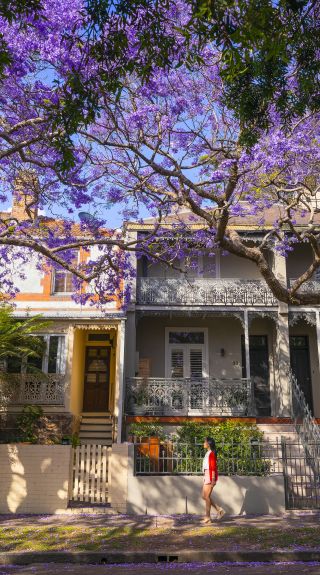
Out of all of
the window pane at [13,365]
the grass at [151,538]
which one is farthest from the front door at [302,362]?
the grass at [151,538]

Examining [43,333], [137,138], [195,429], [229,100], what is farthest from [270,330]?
[229,100]

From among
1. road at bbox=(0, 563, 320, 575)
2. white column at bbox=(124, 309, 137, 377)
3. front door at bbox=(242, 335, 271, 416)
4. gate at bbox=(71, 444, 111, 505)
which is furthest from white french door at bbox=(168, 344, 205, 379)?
road at bbox=(0, 563, 320, 575)

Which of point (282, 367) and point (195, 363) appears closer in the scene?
point (282, 367)

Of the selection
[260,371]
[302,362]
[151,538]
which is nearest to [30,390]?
[260,371]

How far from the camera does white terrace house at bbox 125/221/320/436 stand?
1819 centimetres

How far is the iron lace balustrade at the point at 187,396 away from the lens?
59.1ft

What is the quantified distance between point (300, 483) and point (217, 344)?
8.49m

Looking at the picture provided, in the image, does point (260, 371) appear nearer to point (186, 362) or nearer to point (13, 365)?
point (186, 362)

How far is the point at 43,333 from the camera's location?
60.7ft

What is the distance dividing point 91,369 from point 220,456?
906 cm

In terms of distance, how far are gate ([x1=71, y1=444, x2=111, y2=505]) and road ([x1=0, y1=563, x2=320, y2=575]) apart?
4317 mm

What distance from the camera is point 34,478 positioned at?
41.9 ft

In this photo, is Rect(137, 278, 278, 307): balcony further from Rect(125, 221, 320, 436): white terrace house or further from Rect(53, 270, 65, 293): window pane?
Rect(53, 270, 65, 293): window pane

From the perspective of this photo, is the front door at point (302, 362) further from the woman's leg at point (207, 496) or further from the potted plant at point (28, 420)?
the woman's leg at point (207, 496)
